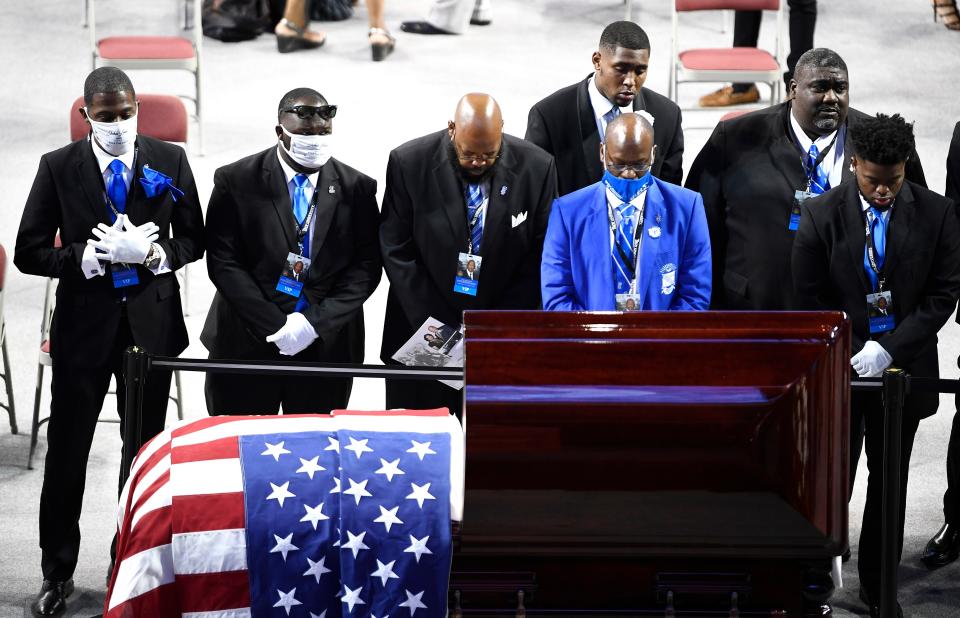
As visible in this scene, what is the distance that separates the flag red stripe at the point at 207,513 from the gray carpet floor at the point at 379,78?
3338 millimetres

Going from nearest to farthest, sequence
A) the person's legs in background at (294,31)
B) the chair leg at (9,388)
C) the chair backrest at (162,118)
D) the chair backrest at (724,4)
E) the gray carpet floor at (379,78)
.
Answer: the chair leg at (9,388)
the chair backrest at (162,118)
the gray carpet floor at (379,78)
the chair backrest at (724,4)
the person's legs in background at (294,31)

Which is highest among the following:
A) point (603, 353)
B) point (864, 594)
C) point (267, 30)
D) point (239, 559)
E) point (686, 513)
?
point (267, 30)

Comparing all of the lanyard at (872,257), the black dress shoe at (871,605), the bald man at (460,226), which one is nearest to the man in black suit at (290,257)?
the bald man at (460,226)

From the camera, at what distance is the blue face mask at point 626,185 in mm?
4480

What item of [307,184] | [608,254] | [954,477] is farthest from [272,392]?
[954,477]

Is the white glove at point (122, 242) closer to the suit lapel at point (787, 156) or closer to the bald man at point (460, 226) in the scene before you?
the bald man at point (460, 226)

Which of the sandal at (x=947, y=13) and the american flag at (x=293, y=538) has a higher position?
the sandal at (x=947, y=13)

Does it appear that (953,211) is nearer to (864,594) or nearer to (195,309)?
(864,594)

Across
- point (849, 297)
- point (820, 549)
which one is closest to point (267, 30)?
point (849, 297)

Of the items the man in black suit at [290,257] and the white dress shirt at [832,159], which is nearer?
the man in black suit at [290,257]

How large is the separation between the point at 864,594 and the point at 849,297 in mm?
1027

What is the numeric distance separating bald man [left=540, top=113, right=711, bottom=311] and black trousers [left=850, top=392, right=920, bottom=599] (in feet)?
2.05

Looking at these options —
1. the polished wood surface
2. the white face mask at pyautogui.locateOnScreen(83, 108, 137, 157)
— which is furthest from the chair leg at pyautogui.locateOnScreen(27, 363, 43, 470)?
the polished wood surface

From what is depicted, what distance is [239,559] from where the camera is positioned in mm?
2947
